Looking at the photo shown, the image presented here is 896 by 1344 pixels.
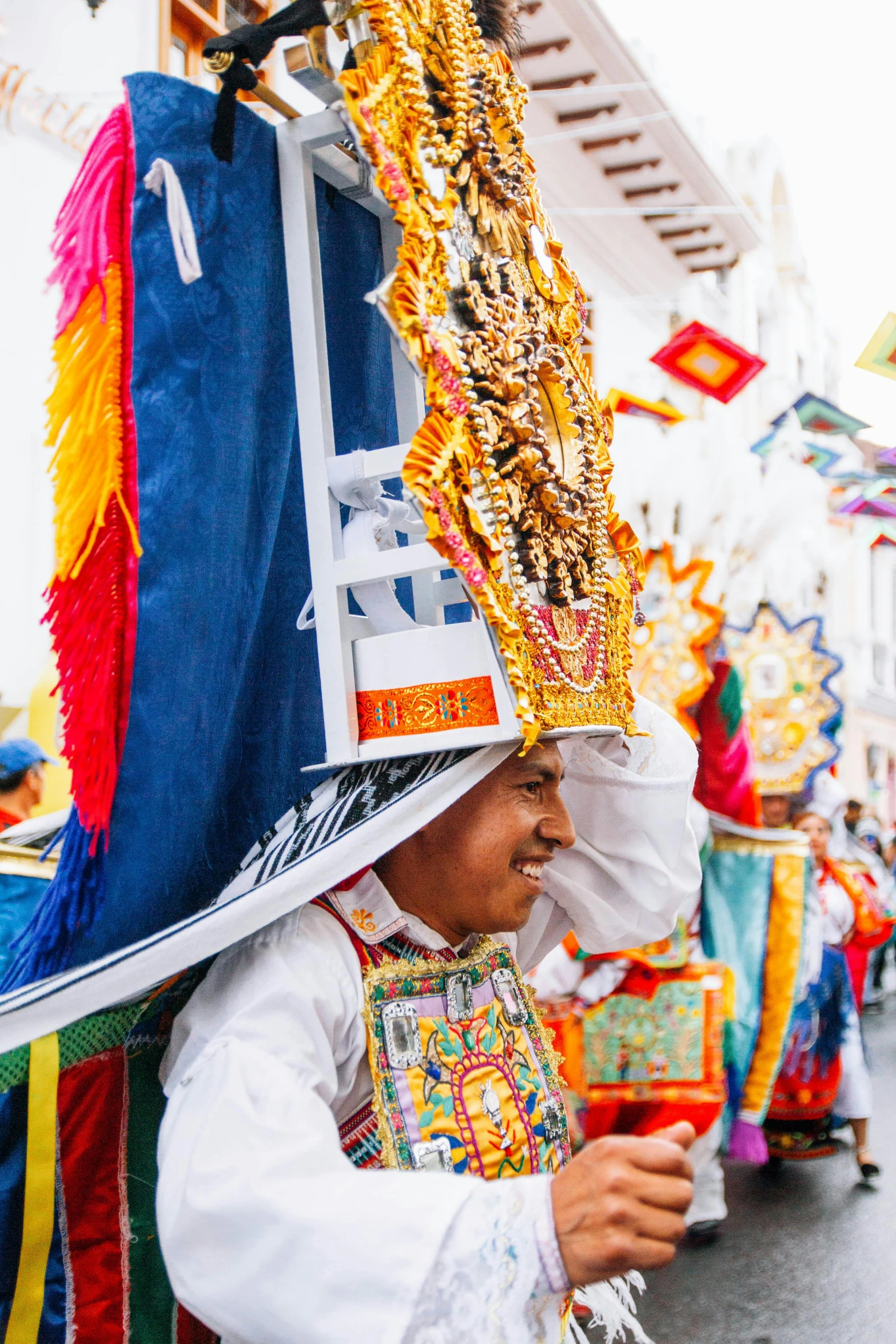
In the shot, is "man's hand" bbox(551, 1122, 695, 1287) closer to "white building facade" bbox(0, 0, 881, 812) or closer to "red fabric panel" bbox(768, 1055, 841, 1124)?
"white building facade" bbox(0, 0, 881, 812)

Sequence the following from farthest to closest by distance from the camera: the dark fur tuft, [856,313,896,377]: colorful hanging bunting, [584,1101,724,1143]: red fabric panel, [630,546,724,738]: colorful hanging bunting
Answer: [856,313,896,377]: colorful hanging bunting
[630,546,724,738]: colorful hanging bunting
[584,1101,724,1143]: red fabric panel
the dark fur tuft

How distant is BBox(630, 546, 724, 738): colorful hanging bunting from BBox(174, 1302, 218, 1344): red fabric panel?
3.07 m

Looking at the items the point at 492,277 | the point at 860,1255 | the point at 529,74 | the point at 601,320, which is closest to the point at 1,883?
the point at 492,277

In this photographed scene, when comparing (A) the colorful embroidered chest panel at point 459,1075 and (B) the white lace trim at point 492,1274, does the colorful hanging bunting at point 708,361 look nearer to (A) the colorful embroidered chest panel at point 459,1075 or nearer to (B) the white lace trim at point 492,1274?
(A) the colorful embroidered chest panel at point 459,1075

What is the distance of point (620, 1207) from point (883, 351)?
687 centimetres

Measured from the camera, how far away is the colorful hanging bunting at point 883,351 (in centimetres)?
720

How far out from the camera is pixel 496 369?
169 centimetres

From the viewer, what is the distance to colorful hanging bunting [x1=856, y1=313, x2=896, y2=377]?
23.6 ft

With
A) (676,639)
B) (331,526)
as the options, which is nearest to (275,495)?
(331,526)

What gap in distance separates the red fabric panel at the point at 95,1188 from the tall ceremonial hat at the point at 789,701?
4605mm

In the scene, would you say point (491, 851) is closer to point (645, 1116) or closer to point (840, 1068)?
point (645, 1116)

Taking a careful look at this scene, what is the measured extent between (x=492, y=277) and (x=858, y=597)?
24085 mm

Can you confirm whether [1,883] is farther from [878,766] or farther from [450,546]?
[878,766]

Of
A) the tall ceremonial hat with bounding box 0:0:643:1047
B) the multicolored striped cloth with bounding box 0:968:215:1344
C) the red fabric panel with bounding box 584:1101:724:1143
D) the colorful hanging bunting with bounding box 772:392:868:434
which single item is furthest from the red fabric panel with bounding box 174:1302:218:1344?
the colorful hanging bunting with bounding box 772:392:868:434
